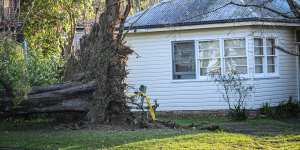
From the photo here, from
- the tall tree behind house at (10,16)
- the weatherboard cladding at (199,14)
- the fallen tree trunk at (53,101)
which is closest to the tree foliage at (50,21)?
the tall tree behind house at (10,16)

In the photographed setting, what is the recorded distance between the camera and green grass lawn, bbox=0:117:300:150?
1327 centimetres

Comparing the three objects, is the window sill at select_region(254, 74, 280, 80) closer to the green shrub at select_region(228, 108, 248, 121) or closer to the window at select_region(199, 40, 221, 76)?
the window at select_region(199, 40, 221, 76)

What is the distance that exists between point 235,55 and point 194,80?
1.75 meters

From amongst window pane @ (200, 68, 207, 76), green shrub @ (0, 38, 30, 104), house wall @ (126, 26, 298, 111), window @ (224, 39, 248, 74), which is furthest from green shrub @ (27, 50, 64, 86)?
window @ (224, 39, 248, 74)

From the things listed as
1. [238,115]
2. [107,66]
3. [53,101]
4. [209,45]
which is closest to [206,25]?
[209,45]

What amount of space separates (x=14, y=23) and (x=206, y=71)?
7.23 metres

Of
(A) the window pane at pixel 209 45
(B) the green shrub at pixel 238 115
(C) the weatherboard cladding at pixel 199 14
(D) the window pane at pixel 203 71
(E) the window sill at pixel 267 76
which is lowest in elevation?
(B) the green shrub at pixel 238 115

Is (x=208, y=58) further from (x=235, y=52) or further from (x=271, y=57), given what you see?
(x=271, y=57)

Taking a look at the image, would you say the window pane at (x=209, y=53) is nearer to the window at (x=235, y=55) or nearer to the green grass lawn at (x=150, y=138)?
the window at (x=235, y=55)

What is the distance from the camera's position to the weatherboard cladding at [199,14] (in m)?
21.0

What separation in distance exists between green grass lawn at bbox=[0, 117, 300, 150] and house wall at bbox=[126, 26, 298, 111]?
475 cm

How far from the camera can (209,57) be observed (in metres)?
22.3

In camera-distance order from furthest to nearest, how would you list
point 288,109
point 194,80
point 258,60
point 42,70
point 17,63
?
point 194,80
point 258,60
point 288,109
point 42,70
point 17,63

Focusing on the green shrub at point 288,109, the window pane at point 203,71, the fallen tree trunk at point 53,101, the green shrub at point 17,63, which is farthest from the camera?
the window pane at point 203,71
